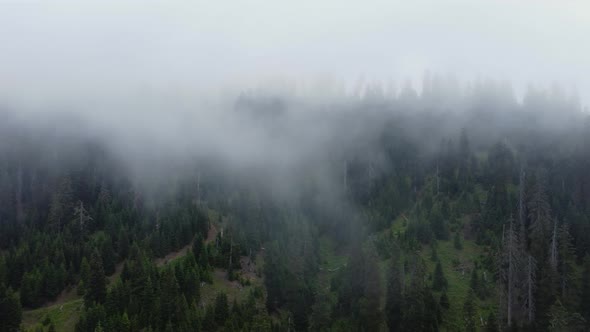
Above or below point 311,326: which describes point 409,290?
above

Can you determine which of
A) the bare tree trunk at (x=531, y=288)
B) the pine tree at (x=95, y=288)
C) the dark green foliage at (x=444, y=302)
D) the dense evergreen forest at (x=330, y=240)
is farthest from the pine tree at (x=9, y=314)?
the bare tree trunk at (x=531, y=288)

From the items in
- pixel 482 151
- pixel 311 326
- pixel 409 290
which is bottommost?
pixel 311 326

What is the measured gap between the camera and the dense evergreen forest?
329 feet

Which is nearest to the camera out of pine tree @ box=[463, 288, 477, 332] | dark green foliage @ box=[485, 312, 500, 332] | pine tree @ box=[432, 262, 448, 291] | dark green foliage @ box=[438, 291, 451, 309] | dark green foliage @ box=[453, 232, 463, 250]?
dark green foliage @ box=[485, 312, 500, 332]

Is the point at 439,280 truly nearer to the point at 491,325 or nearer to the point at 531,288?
the point at 491,325

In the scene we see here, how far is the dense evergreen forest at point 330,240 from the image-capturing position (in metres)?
100

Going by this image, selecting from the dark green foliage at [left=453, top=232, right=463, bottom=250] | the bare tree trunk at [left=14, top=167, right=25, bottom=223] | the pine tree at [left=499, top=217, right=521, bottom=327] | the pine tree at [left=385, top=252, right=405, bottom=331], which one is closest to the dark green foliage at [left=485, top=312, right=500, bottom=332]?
the pine tree at [left=499, top=217, right=521, bottom=327]

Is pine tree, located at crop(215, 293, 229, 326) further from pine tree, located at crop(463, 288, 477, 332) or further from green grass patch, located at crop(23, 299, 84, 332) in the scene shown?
pine tree, located at crop(463, 288, 477, 332)

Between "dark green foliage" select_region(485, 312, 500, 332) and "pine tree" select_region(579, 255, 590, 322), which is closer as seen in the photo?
"dark green foliage" select_region(485, 312, 500, 332)

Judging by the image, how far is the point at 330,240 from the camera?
6344 inches

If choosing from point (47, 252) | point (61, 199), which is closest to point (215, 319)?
point (47, 252)

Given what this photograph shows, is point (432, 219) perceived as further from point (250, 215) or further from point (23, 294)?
point (23, 294)

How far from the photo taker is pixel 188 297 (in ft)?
358

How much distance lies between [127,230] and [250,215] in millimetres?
38661
